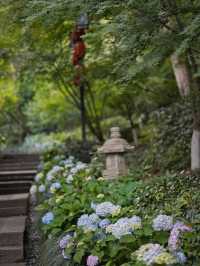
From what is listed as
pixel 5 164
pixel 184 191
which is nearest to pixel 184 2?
pixel 184 191

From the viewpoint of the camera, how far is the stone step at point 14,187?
26.3 ft

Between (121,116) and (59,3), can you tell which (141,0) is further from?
(121,116)

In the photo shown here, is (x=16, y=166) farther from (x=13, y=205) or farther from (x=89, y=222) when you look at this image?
(x=89, y=222)

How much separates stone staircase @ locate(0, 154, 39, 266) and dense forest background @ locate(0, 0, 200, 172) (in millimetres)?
922

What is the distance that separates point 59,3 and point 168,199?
2161mm

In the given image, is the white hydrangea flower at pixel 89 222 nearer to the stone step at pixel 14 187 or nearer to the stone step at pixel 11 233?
the stone step at pixel 11 233

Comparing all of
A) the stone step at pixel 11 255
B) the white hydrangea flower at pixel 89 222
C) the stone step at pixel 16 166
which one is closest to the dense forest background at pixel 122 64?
the stone step at pixel 16 166

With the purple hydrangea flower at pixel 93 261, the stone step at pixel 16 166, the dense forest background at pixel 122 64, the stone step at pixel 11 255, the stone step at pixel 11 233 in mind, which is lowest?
the stone step at pixel 11 255

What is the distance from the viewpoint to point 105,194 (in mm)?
4777

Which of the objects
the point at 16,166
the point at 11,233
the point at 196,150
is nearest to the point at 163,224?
the point at 11,233

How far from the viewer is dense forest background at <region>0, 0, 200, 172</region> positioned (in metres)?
4.25

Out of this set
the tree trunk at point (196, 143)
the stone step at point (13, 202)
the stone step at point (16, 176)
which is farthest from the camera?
the stone step at point (16, 176)

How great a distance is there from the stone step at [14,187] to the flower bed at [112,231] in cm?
297

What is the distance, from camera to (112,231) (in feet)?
10.3
